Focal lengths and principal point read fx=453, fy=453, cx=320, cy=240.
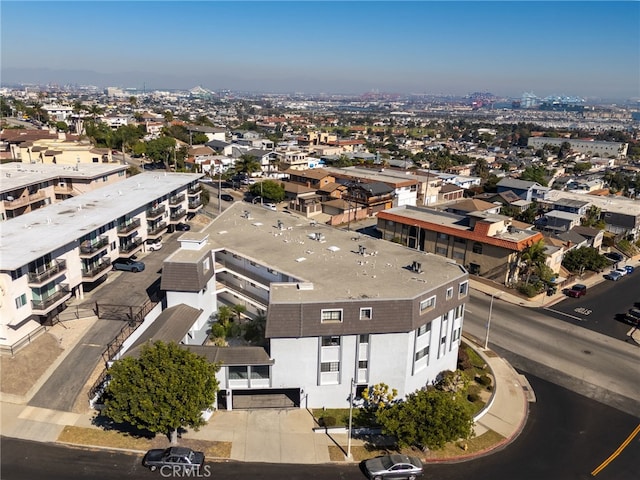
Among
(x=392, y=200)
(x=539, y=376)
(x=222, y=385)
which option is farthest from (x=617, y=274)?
(x=222, y=385)

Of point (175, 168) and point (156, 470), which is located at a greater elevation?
point (175, 168)

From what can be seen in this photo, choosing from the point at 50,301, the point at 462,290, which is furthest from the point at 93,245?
the point at 462,290

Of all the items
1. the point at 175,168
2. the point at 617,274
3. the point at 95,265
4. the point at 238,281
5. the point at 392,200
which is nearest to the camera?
the point at 238,281

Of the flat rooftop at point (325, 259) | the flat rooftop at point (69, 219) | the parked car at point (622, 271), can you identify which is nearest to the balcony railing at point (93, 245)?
the flat rooftop at point (69, 219)

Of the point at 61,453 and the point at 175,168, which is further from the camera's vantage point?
the point at 175,168

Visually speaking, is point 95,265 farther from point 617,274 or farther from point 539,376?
point 617,274

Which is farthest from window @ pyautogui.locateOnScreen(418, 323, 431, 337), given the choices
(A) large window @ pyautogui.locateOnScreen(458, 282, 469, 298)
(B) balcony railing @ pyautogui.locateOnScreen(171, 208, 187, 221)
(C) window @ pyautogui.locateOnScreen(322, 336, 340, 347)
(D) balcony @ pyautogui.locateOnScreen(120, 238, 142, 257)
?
(B) balcony railing @ pyautogui.locateOnScreen(171, 208, 187, 221)

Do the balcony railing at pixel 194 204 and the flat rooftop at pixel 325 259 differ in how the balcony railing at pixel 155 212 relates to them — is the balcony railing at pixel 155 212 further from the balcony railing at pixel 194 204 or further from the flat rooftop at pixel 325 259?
the flat rooftop at pixel 325 259
